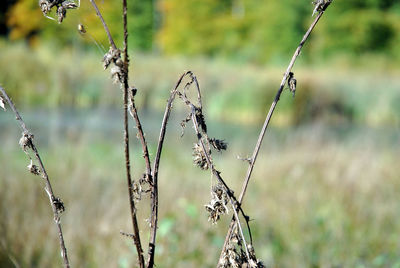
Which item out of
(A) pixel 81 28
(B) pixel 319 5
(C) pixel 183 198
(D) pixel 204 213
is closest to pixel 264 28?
(C) pixel 183 198

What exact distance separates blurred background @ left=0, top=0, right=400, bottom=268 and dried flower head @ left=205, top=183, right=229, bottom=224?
0.06 ft

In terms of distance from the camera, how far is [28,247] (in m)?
2.29

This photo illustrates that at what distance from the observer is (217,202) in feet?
2.26

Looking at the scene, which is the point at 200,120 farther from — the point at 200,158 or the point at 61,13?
the point at 61,13

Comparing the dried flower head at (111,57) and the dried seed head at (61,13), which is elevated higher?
the dried seed head at (61,13)

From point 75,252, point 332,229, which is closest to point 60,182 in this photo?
point 75,252

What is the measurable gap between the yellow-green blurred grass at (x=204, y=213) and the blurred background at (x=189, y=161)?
12mm

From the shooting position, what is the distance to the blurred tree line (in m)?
27.6

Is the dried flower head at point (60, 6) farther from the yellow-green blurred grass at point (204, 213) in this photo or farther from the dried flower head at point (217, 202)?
the yellow-green blurred grass at point (204, 213)

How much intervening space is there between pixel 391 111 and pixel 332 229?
1320 centimetres

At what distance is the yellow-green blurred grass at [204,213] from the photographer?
2.43 m

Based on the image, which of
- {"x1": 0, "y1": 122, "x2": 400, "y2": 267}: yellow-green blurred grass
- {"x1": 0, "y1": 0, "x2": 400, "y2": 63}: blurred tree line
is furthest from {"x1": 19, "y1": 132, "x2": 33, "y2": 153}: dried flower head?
{"x1": 0, "y1": 0, "x2": 400, "y2": 63}: blurred tree line

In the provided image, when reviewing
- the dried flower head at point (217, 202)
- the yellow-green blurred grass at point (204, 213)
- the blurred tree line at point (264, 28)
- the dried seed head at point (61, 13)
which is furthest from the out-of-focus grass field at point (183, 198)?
the blurred tree line at point (264, 28)

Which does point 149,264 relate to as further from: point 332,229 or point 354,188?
point 354,188
